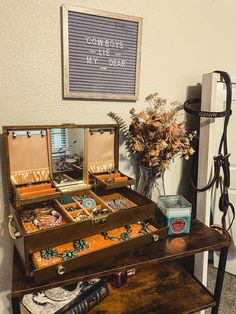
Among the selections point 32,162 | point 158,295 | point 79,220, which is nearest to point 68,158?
point 32,162

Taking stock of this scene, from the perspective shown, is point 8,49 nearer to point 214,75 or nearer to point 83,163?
point 83,163

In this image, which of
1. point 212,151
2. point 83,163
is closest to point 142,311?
point 83,163

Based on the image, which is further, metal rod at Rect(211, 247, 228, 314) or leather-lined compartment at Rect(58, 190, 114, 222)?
metal rod at Rect(211, 247, 228, 314)

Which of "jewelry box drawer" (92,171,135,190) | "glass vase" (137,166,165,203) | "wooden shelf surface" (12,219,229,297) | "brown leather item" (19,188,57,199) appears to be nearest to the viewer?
"wooden shelf surface" (12,219,229,297)

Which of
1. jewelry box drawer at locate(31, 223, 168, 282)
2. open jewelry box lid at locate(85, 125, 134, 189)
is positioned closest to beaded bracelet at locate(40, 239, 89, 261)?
jewelry box drawer at locate(31, 223, 168, 282)

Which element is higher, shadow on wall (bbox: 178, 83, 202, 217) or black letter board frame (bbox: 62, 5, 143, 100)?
black letter board frame (bbox: 62, 5, 143, 100)

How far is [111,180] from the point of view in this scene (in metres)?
0.85

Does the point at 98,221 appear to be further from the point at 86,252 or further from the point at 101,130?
the point at 101,130

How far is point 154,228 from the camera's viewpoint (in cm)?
81

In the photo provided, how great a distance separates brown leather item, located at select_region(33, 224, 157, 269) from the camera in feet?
2.07

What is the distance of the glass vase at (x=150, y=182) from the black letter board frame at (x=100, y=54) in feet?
1.04

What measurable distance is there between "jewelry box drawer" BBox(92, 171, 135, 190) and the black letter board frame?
311mm

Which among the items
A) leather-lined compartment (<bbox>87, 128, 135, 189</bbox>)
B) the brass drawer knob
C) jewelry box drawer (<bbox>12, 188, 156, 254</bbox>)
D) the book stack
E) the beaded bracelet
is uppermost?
leather-lined compartment (<bbox>87, 128, 135, 189</bbox>)

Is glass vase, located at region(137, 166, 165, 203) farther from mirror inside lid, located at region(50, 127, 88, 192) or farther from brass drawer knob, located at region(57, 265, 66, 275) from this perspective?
brass drawer knob, located at region(57, 265, 66, 275)
